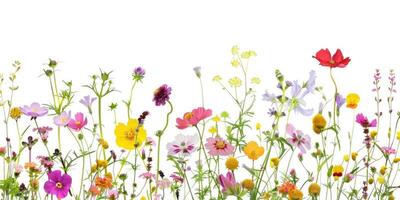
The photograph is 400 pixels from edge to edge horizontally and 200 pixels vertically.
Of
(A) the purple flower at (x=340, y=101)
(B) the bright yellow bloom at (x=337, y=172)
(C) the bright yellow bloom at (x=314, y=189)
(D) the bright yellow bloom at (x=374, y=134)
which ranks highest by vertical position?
(A) the purple flower at (x=340, y=101)

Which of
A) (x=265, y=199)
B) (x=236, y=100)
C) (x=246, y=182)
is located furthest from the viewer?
(x=236, y=100)

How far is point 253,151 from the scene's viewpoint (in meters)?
1.77

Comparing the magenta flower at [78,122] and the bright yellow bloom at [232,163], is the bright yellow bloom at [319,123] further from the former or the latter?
the magenta flower at [78,122]

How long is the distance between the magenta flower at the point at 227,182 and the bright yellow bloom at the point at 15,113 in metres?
0.70

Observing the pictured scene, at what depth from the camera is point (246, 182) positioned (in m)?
1.68

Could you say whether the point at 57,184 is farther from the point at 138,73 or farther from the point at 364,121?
the point at 364,121

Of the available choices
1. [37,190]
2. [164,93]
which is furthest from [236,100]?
[37,190]

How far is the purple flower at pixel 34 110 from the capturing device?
1968mm

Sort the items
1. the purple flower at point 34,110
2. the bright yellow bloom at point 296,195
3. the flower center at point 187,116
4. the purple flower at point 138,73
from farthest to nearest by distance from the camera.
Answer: the purple flower at point 138,73, the purple flower at point 34,110, the flower center at point 187,116, the bright yellow bloom at point 296,195

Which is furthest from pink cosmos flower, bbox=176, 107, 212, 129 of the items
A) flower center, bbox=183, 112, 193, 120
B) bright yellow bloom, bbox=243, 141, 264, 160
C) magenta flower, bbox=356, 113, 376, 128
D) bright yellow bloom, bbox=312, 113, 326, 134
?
magenta flower, bbox=356, 113, 376, 128

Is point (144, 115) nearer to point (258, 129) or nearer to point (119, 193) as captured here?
point (119, 193)

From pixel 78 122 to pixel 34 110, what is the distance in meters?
0.13

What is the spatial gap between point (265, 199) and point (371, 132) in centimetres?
71

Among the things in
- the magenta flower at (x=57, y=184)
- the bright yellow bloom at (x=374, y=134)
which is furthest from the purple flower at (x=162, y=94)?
the bright yellow bloom at (x=374, y=134)
